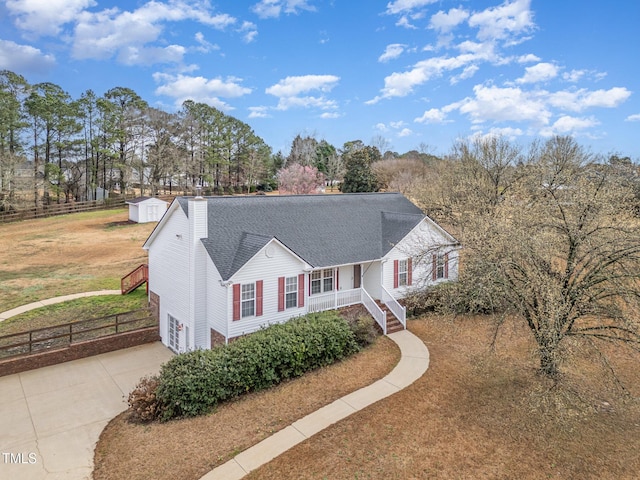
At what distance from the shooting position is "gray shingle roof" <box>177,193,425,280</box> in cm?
1705

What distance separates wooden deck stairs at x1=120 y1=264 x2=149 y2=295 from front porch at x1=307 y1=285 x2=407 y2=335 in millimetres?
11754

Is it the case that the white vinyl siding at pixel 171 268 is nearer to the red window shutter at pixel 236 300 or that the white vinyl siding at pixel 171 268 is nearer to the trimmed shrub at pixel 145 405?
the red window shutter at pixel 236 300

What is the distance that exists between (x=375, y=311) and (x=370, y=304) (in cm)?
46

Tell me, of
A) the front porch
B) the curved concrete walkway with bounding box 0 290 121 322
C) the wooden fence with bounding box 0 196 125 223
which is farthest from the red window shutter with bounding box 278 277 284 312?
the wooden fence with bounding box 0 196 125 223

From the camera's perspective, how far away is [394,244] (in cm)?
2097

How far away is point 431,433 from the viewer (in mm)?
10914

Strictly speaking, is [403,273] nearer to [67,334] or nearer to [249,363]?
[249,363]

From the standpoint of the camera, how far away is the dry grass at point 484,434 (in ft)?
31.1

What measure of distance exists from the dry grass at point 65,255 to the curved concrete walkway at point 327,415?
19141 mm

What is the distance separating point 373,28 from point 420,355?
2109cm

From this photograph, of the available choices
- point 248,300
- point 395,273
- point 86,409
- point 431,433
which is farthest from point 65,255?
point 431,433

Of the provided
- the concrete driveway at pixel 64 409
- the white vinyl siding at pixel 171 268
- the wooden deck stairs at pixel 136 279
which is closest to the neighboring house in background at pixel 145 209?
the wooden deck stairs at pixel 136 279

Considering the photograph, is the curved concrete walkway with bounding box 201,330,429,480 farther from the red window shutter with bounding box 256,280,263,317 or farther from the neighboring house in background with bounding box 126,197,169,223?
the neighboring house in background with bounding box 126,197,169,223

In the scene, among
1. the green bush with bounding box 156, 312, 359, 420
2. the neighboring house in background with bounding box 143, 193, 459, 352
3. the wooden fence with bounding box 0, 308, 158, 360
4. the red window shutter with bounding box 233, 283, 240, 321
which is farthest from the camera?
the wooden fence with bounding box 0, 308, 158, 360
